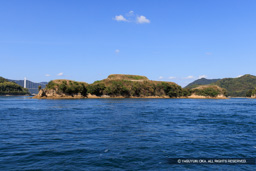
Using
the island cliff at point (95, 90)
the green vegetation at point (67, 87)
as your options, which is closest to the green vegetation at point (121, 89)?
the island cliff at point (95, 90)

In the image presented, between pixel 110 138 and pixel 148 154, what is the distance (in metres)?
6.01

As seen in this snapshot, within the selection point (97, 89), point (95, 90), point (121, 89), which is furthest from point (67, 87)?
point (121, 89)

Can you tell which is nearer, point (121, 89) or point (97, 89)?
point (97, 89)

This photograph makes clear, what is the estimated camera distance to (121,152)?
14562 mm

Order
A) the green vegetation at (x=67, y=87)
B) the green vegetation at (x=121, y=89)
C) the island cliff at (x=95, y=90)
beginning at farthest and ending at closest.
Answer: the green vegetation at (x=121, y=89), the green vegetation at (x=67, y=87), the island cliff at (x=95, y=90)

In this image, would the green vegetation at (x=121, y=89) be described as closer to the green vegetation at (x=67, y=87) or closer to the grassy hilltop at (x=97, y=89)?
the grassy hilltop at (x=97, y=89)

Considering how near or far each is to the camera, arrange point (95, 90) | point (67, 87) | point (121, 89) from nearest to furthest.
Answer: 1. point (67, 87)
2. point (95, 90)
3. point (121, 89)

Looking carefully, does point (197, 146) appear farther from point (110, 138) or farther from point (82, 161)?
point (82, 161)

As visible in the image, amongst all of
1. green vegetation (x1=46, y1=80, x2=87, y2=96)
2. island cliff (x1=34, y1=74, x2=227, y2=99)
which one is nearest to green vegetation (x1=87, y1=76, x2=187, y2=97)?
island cliff (x1=34, y1=74, x2=227, y2=99)

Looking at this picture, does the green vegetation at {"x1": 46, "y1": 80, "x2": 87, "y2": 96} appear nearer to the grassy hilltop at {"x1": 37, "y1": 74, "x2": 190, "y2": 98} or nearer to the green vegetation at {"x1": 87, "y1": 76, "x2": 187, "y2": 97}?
the grassy hilltop at {"x1": 37, "y1": 74, "x2": 190, "y2": 98}

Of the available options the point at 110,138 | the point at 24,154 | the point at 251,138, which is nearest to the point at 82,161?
the point at 24,154

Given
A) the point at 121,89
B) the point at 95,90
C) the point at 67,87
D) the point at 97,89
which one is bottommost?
the point at 95,90

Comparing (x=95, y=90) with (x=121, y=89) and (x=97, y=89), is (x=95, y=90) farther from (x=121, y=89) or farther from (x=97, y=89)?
(x=121, y=89)

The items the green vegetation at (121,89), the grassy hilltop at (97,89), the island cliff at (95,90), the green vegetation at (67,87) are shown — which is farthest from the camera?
the green vegetation at (121,89)
